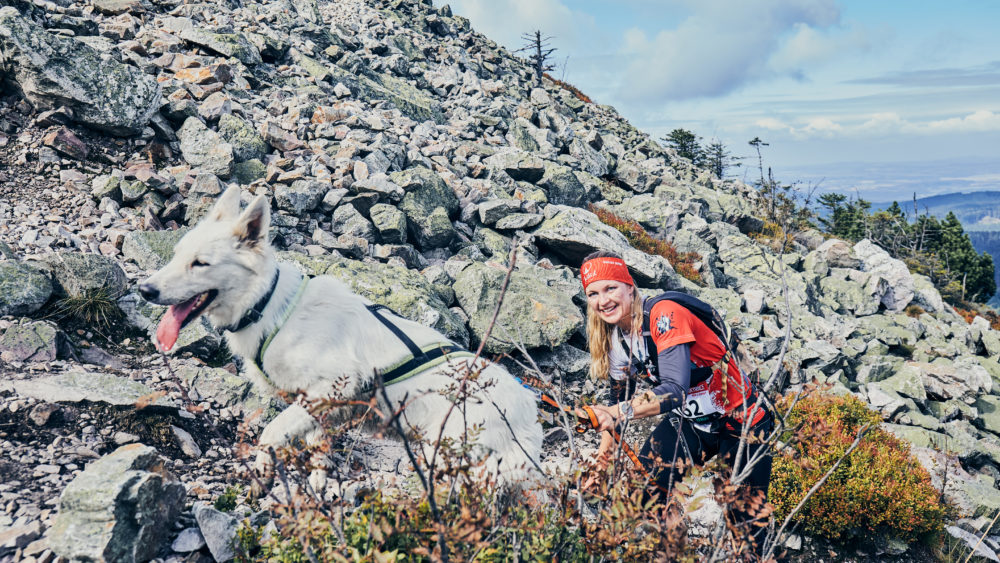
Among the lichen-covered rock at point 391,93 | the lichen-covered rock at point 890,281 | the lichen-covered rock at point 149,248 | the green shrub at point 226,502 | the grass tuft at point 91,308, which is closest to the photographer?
the green shrub at point 226,502

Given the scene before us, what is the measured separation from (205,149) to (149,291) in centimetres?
657

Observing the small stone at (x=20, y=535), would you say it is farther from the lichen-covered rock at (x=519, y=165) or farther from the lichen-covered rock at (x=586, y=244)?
the lichen-covered rock at (x=519, y=165)

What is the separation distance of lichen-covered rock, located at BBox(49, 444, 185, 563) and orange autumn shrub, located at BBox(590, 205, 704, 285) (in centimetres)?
1270

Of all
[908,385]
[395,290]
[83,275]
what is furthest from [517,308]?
[908,385]

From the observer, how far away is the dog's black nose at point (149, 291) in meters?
3.25

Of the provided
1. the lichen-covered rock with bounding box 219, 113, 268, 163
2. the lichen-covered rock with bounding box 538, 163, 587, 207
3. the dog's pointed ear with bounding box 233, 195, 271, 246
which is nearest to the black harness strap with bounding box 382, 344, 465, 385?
the dog's pointed ear with bounding box 233, 195, 271, 246

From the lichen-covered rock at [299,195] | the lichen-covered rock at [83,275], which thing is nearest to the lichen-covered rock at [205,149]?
the lichen-covered rock at [299,195]

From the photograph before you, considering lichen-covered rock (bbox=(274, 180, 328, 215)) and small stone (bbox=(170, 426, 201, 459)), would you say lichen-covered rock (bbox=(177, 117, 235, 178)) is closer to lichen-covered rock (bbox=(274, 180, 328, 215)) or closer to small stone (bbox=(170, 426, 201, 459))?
lichen-covered rock (bbox=(274, 180, 328, 215))

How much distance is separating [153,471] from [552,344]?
5.37m

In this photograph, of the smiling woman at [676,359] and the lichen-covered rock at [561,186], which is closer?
the smiling woman at [676,359]

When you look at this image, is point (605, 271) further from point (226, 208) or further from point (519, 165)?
point (519, 165)

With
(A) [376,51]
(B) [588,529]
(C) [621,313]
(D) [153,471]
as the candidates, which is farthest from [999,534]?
(A) [376,51]

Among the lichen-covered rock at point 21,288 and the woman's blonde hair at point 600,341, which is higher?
the lichen-covered rock at point 21,288

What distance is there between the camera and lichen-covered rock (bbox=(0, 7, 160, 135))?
25.2 feet
